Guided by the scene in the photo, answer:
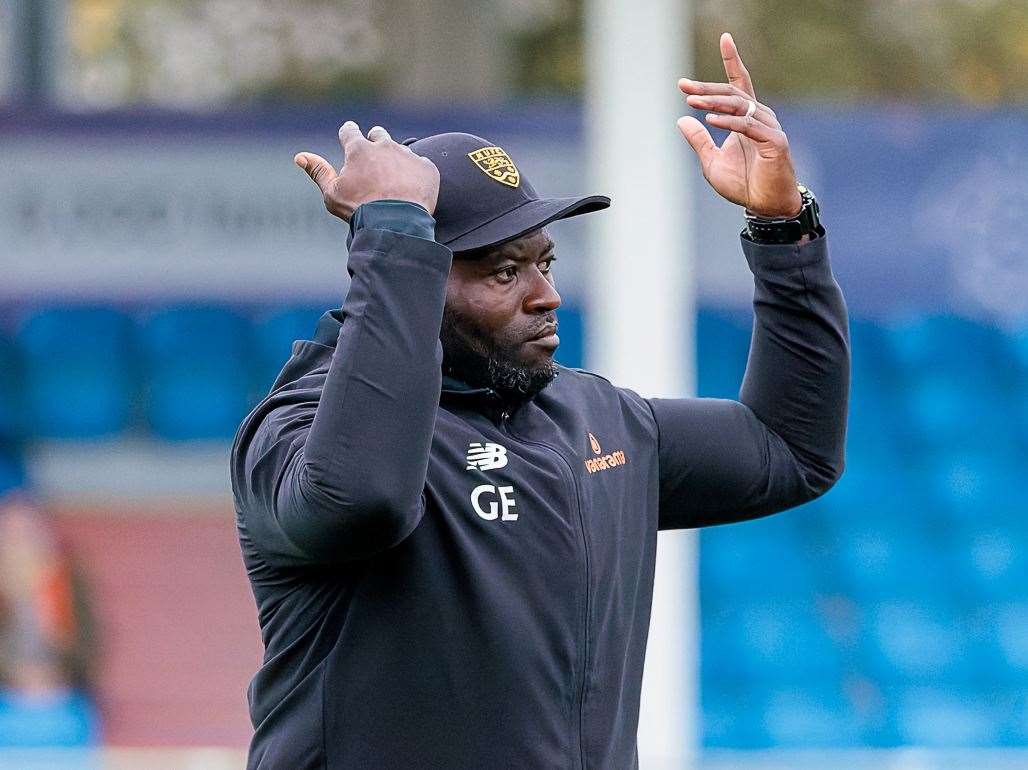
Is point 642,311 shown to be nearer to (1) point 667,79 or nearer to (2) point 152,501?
(1) point 667,79

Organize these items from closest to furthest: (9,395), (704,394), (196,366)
A: (704,394) → (9,395) → (196,366)

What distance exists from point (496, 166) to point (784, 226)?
44 cm

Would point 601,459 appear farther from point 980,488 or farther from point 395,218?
point 980,488

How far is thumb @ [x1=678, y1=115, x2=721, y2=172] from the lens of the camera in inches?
91.6

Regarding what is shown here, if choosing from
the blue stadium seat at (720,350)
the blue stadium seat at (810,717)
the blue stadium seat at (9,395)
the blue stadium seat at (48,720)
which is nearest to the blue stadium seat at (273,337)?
the blue stadium seat at (9,395)

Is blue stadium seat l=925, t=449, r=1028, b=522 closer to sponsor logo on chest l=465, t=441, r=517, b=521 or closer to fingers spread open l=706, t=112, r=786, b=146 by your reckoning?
fingers spread open l=706, t=112, r=786, b=146

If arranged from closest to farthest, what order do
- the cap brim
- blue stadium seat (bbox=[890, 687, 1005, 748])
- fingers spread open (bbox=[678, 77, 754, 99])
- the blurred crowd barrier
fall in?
the cap brim → fingers spread open (bbox=[678, 77, 754, 99]) → the blurred crowd barrier → blue stadium seat (bbox=[890, 687, 1005, 748])

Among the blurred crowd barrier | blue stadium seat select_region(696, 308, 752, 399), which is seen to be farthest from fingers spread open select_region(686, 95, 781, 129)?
blue stadium seat select_region(696, 308, 752, 399)

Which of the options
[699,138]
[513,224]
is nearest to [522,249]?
[513,224]

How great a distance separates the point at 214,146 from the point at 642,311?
1.81 m

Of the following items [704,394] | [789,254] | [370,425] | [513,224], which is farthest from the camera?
[704,394]

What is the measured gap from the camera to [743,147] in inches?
92.4

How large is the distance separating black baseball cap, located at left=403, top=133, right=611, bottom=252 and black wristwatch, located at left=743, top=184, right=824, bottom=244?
0.30 meters

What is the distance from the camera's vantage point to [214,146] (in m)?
6.46
